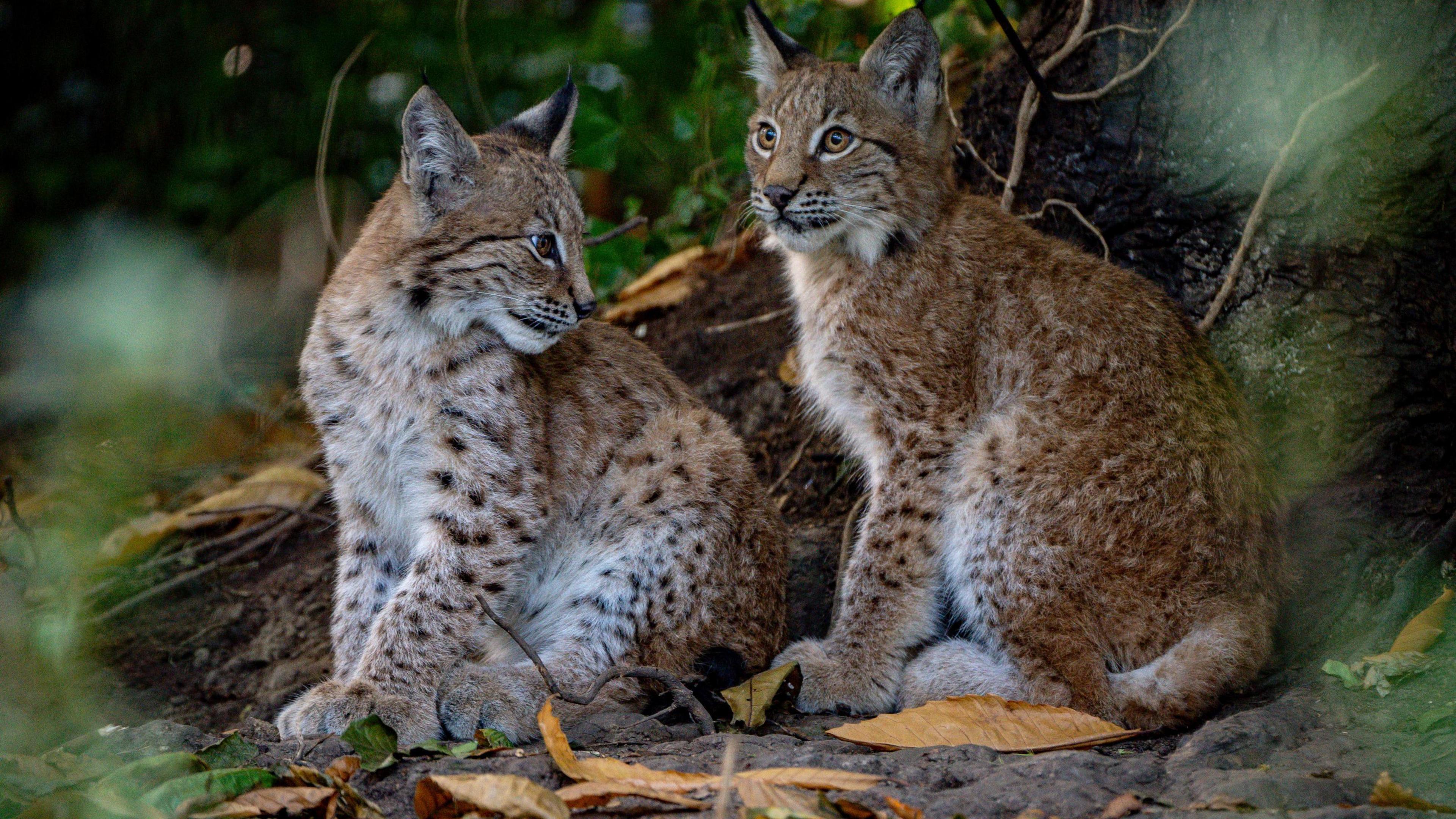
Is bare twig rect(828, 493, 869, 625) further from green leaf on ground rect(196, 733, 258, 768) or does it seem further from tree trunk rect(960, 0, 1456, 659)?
green leaf on ground rect(196, 733, 258, 768)

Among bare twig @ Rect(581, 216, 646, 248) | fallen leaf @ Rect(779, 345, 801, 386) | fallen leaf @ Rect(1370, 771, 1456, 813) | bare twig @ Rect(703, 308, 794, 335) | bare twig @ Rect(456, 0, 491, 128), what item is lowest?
fallen leaf @ Rect(1370, 771, 1456, 813)

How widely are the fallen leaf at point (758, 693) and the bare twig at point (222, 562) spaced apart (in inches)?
112

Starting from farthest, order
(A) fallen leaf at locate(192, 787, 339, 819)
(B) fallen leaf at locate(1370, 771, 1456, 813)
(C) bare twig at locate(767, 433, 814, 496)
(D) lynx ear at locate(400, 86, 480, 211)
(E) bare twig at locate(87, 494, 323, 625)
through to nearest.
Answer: (C) bare twig at locate(767, 433, 814, 496)
(E) bare twig at locate(87, 494, 323, 625)
(D) lynx ear at locate(400, 86, 480, 211)
(A) fallen leaf at locate(192, 787, 339, 819)
(B) fallen leaf at locate(1370, 771, 1456, 813)

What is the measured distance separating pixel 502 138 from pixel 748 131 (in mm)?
1287

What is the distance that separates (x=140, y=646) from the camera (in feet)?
18.0

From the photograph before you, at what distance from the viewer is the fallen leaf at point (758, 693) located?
12.7ft

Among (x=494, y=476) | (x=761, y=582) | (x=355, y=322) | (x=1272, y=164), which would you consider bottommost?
(x=761, y=582)

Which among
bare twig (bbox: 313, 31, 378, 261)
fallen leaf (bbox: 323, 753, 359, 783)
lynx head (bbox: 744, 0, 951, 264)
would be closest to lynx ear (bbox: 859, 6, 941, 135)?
lynx head (bbox: 744, 0, 951, 264)

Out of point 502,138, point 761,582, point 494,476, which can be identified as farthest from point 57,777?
point 502,138

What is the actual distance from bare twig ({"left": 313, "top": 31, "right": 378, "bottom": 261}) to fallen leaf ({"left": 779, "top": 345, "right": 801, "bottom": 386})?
234cm

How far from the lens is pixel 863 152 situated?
4766 millimetres

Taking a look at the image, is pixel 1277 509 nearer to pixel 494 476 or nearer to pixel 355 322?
pixel 494 476

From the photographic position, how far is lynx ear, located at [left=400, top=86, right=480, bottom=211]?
12.9 ft

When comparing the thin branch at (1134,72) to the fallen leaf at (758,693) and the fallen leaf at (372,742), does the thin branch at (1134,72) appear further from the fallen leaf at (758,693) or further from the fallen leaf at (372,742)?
the fallen leaf at (372,742)
